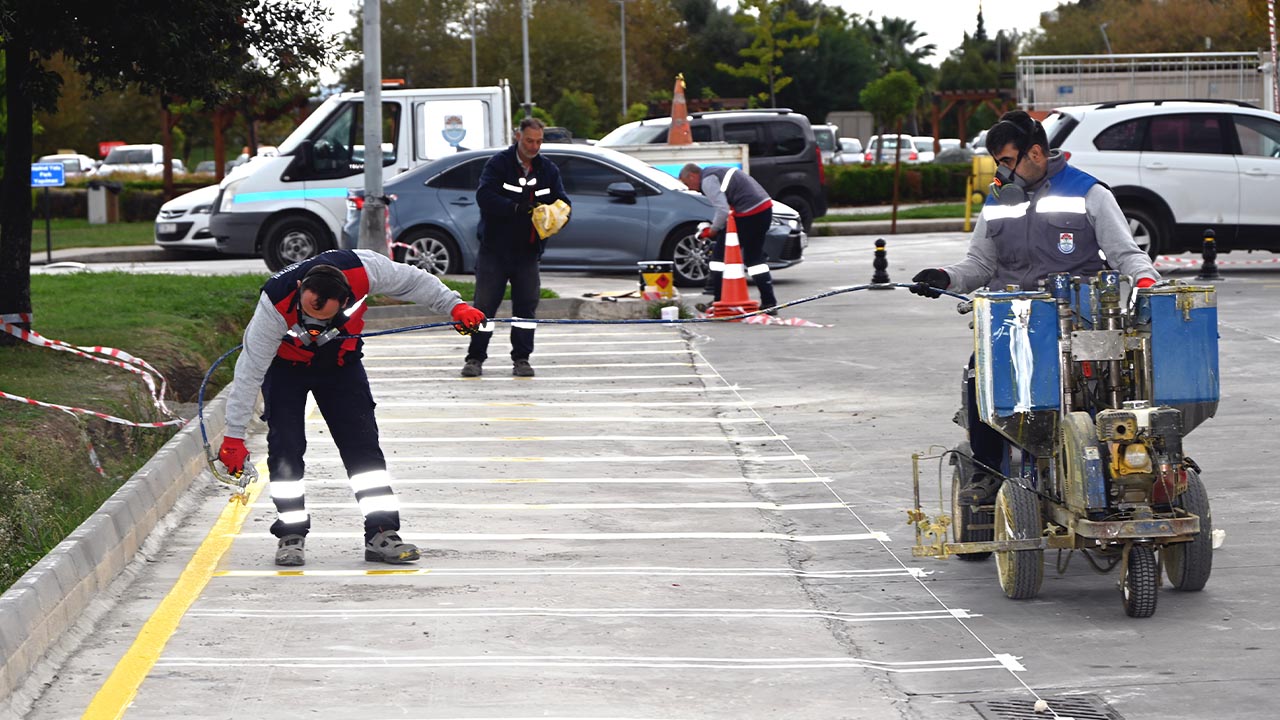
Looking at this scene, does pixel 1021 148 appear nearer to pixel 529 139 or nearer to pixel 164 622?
pixel 164 622

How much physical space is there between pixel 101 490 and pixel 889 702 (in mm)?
4591

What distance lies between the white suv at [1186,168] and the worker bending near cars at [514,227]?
8373 mm

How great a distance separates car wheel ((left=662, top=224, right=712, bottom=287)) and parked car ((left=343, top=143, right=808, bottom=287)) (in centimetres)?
1

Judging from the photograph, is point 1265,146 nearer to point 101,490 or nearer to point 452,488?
point 452,488

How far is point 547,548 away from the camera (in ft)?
26.0

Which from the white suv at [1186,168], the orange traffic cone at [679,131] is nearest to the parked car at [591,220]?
the white suv at [1186,168]

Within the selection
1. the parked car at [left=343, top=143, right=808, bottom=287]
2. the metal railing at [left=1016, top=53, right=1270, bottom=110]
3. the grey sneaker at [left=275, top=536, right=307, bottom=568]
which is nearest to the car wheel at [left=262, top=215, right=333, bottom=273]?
the parked car at [left=343, top=143, right=808, bottom=287]

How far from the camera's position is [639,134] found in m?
27.6

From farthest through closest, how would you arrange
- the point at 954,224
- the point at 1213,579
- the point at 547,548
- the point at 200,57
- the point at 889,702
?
1. the point at 954,224
2. the point at 200,57
3. the point at 547,548
4. the point at 1213,579
5. the point at 889,702

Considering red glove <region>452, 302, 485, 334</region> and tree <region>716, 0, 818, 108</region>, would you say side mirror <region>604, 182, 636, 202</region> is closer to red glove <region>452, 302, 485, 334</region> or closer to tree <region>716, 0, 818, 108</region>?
red glove <region>452, 302, 485, 334</region>

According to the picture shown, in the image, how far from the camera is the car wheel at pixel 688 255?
19.9 meters

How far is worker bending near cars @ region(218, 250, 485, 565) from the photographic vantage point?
7.43 metres

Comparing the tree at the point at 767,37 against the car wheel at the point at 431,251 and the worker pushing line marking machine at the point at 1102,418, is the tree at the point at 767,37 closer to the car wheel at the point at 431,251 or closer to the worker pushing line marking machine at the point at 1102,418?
the car wheel at the point at 431,251

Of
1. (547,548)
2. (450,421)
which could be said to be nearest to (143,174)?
(450,421)
